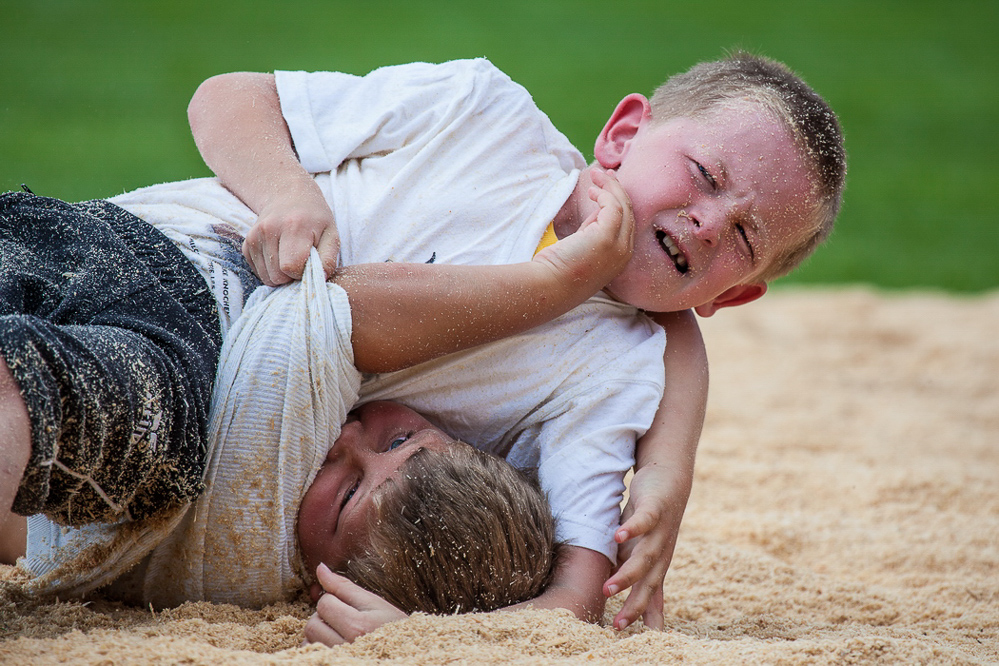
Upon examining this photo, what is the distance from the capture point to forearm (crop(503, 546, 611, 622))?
167 cm

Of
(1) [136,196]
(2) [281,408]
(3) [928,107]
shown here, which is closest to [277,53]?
(3) [928,107]

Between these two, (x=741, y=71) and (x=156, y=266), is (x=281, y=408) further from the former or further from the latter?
(x=741, y=71)

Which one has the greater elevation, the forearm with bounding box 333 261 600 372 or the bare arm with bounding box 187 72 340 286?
the bare arm with bounding box 187 72 340 286

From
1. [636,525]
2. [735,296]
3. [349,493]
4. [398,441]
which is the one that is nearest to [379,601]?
[349,493]

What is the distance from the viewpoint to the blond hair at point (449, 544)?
1.60 m

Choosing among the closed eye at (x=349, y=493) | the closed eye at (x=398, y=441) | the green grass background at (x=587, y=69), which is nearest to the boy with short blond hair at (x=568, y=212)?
the closed eye at (x=398, y=441)

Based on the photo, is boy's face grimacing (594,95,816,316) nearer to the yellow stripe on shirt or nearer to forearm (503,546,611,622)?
the yellow stripe on shirt

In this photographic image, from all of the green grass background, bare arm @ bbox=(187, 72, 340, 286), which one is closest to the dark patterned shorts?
bare arm @ bbox=(187, 72, 340, 286)

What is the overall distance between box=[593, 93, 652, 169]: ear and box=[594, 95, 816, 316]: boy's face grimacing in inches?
3.1

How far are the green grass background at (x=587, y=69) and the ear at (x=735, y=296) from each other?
2.27 metres

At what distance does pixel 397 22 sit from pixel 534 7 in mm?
2633

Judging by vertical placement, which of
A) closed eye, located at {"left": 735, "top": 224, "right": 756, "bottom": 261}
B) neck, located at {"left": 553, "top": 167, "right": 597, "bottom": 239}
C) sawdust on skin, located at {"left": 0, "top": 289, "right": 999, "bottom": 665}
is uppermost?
neck, located at {"left": 553, "top": 167, "right": 597, "bottom": 239}

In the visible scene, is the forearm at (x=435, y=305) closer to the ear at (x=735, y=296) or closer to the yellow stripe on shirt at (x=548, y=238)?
the yellow stripe on shirt at (x=548, y=238)

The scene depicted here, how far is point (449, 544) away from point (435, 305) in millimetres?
383
